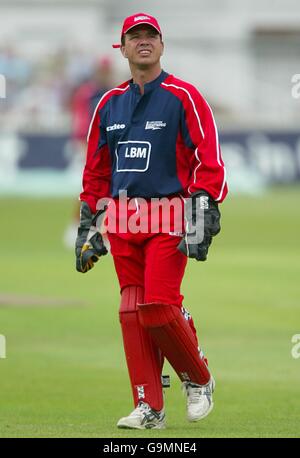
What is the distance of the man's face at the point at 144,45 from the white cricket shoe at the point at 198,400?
2.01 metres

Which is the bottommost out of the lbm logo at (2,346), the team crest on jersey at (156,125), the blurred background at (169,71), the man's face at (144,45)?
the lbm logo at (2,346)

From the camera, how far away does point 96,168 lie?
27.9 feet

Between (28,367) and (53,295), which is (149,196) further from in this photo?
(53,295)

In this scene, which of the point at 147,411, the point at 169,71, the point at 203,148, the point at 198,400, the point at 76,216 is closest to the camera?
the point at 203,148

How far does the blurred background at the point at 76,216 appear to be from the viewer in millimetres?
9836

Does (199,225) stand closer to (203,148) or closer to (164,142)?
(203,148)

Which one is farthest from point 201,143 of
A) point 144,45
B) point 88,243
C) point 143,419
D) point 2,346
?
point 2,346

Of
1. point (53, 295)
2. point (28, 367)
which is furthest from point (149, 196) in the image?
point (53, 295)

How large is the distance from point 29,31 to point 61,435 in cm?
3601

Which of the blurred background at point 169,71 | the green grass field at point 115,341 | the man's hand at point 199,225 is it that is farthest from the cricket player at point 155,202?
the blurred background at point 169,71

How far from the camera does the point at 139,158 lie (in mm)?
8109

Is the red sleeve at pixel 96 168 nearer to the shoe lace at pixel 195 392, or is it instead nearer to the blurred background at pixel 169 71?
the shoe lace at pixel 195 392

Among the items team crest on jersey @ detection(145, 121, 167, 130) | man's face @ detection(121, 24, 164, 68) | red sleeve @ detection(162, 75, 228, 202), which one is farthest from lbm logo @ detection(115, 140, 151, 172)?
man's face @ detection(121, 24, 164, 68)

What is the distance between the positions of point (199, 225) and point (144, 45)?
3.78ft
